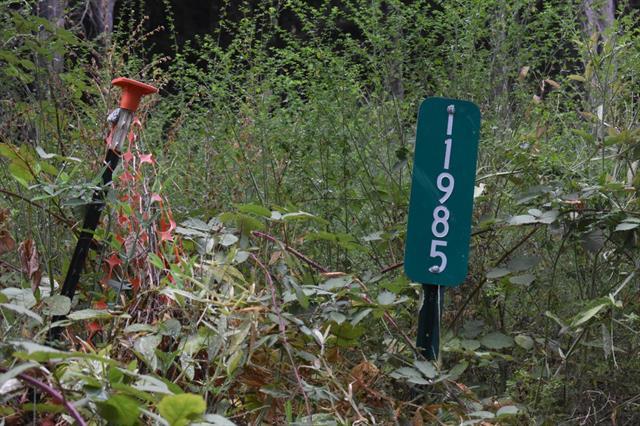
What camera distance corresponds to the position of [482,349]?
10.4ft

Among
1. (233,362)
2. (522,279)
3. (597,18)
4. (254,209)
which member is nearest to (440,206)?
(522,279)

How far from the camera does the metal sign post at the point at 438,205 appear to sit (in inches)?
109

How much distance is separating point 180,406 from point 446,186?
4.01 ft

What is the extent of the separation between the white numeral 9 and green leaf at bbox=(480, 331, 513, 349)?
1.62 ft

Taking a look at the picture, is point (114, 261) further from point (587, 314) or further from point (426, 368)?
point (587, 314)

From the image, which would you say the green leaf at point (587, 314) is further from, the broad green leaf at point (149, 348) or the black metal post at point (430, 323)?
the broad green leaf at point (149, 348)

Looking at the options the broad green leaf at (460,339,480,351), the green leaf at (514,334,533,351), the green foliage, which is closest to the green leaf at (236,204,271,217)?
the green foliage

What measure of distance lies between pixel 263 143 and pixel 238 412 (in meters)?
1.73

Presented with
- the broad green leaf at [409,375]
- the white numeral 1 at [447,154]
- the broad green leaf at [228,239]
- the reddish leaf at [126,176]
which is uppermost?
the white numeral 1 at [447,154]

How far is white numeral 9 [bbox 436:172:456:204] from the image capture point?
2.78 meters

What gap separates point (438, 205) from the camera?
9.10 feet

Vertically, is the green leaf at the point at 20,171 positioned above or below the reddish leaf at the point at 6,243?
above

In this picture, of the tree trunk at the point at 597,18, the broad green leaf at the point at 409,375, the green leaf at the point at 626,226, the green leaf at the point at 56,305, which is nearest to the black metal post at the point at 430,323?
the broad green leaf at the point at 409,375

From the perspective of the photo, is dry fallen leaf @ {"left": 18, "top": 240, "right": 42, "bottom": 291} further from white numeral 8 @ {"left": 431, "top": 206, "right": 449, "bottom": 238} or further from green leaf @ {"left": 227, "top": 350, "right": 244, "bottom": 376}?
white numeral 8 @ {"left": 431, "top": 206, "right": 449, "bottom": 238}
